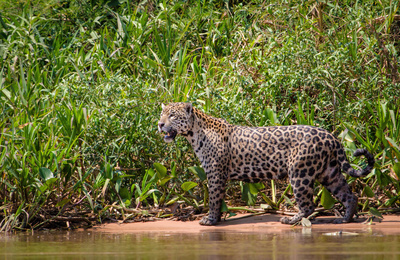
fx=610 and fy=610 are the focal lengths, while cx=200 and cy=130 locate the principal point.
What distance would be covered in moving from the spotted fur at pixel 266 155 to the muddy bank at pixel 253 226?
156 mm

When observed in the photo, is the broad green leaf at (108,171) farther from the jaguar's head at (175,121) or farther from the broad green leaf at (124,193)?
the jaguar's head at (175,121)

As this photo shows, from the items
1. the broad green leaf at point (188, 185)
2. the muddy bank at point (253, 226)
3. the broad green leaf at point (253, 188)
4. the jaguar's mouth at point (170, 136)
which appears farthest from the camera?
the broad green leaf at point (253, 188)

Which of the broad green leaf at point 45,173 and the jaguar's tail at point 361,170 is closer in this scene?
the jaguar's tail at point 361,170

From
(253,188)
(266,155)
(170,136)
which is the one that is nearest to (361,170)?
(266,155)

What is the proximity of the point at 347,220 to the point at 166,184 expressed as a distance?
2328 millimetres

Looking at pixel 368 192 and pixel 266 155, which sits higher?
pixel 266 155

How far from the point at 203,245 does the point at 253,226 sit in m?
1.59

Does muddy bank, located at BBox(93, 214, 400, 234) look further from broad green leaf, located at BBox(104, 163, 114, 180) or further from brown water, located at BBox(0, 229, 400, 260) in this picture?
broad green leaf, located at BBox(104, 163, 114, 180)

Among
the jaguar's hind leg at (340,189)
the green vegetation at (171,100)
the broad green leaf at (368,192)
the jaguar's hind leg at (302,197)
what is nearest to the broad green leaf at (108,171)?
the green vegetation at (171,100)

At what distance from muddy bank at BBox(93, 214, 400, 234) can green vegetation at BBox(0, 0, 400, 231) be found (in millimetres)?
180

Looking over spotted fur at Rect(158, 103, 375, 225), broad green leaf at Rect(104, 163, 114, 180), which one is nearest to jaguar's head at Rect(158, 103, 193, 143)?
spotted fur at Rect(158, 103, 375, 225)

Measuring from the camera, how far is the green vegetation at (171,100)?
699 cm

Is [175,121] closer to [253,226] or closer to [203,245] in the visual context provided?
[253,226]

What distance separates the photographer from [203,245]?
5215 mm
